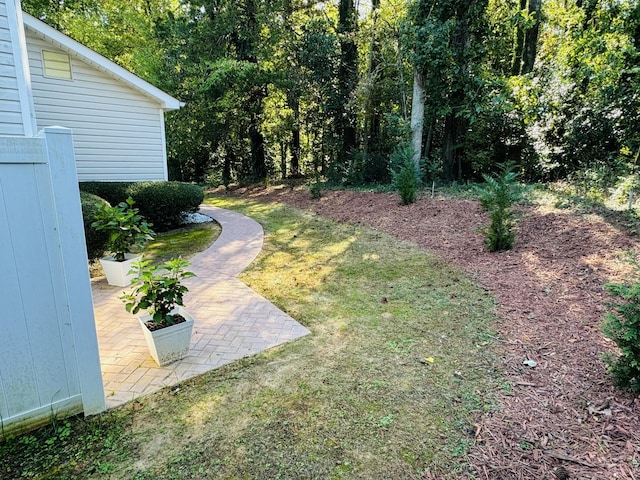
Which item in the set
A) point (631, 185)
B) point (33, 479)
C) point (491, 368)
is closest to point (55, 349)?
point (33, 479)

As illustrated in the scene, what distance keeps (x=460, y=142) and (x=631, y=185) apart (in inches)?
241

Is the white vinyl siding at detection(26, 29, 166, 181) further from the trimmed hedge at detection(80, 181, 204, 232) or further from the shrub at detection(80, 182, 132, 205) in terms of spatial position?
the trimmed hedge at detection(80, 181, 204, 232)

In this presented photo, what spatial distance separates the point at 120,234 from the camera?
4773mm

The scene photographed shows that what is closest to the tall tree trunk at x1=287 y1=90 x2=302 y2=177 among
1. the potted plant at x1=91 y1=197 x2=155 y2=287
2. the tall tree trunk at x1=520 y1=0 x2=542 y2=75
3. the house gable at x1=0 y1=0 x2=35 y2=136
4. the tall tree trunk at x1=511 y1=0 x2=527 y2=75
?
the tall tree trunk at x1=511 y1=0 x2=527 y2=75

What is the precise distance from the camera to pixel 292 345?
3428 mm

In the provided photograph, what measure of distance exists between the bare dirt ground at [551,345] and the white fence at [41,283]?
267 cm

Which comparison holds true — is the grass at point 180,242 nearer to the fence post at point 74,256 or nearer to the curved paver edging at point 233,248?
the curved paver edging at point 233,248

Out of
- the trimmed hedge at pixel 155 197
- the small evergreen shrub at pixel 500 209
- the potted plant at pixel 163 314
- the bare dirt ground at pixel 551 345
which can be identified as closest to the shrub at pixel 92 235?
the trimmed hedge at pixel 155 197

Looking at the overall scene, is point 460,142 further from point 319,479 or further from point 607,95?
point 319,479

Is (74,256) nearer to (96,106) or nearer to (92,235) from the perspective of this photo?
(92,235)

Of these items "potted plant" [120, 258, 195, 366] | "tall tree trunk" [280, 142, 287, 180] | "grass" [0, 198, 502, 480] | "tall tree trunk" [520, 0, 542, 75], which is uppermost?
"tall tree trunk" [520, 0, 542, 75]

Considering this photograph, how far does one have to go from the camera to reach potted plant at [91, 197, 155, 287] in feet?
15.2

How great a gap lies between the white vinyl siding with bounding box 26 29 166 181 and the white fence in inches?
299

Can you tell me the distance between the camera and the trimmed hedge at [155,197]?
8.30m
